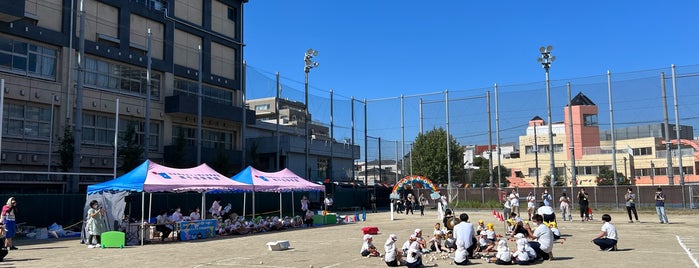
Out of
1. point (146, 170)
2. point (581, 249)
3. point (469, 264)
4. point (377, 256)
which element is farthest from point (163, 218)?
point (581, 249)

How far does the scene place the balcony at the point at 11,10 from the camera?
31141 mm

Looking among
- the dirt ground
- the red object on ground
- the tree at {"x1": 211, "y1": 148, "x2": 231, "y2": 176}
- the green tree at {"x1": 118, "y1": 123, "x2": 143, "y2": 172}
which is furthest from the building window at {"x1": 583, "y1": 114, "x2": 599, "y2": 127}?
the red object on ground

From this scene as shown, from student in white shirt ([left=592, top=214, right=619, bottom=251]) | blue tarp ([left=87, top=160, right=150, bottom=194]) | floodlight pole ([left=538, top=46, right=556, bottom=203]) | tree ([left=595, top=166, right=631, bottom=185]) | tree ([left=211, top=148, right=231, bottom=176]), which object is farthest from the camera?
tree ([left=595, top=166, right=631, bottom=185])

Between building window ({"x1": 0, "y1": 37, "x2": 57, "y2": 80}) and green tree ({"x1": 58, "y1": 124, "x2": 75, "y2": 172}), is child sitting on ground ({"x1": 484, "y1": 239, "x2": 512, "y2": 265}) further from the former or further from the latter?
building window ({"x1": 0, "y1": 37, "x2": 57, "y2": 80})

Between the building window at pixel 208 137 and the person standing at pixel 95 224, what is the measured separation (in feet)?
76.3

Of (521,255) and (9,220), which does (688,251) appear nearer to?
(521,255)

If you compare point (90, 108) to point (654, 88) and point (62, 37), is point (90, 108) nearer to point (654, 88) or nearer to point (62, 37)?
point (62, 37)

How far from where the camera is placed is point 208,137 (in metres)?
48.4

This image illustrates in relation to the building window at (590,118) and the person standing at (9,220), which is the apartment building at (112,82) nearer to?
the person standing at (9,220)

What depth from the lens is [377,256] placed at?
1524 centimetres

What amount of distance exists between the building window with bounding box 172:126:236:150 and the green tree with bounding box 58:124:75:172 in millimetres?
10206

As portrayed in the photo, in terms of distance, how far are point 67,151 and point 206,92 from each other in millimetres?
16112

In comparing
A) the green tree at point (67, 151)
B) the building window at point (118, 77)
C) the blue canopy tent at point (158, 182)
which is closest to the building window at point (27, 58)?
the building window at point (118, 77)

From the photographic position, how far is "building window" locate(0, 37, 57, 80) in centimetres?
3309
